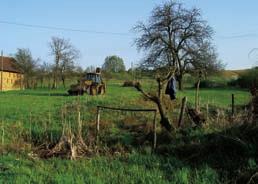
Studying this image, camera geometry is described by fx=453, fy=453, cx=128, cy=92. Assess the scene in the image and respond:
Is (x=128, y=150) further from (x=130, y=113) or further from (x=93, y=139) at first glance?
(x=130, y=113)

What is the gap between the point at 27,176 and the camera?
977cm

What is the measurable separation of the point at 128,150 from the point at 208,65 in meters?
53.2

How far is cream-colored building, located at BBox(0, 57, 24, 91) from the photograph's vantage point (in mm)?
80562

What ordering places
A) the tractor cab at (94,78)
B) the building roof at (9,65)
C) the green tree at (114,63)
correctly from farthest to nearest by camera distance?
the green tree at (114,63)
the building roof at (9,65)
the tractor cab at (94,78)

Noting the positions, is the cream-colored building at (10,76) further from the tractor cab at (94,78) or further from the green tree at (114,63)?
the tractor cab at (94,78)

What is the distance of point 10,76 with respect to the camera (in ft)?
274

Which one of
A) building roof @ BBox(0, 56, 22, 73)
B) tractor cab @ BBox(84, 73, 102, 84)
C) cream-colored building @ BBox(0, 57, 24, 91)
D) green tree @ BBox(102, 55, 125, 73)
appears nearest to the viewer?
tractor cab @ BBox(84, 73, 102, 84)

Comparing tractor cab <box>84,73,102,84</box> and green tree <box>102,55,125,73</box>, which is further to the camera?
green tree <box>102,55,125,73</box>

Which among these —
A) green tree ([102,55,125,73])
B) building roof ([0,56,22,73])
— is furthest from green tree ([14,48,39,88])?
green tree ([102,55,125,73])

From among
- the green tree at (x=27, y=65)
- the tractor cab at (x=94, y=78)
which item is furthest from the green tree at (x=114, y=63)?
the tractor cab at (x=94, y=78)

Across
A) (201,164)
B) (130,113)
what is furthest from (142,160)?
(130,113)

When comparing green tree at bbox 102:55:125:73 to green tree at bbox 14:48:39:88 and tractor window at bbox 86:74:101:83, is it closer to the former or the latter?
green tree at bbox 14:48:39:88

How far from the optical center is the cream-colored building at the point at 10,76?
3172 inches

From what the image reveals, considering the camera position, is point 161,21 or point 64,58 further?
point 64,58
